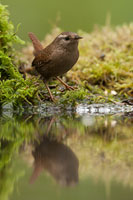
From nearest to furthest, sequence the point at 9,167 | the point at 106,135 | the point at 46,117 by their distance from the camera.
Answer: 1. the point at 9,167
2. the point at 106,135
3. the point at 46,117

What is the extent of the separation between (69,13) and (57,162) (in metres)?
10.3

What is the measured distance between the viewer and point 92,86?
507 cm

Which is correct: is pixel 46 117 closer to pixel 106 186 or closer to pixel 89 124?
pixel 89 124

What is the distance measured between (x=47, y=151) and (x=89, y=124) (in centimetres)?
105

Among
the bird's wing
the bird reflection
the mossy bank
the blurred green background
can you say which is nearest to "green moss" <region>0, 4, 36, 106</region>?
the mossy bank

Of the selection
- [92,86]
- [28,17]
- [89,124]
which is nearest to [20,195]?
[89,124]

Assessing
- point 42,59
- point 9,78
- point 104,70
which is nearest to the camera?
point 42,59

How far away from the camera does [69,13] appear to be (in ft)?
38.9

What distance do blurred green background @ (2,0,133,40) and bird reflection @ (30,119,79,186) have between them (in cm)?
789

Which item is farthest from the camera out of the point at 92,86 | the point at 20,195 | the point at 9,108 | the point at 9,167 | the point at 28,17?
the point at 28,17

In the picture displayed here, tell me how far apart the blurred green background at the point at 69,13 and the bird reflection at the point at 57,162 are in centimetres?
789

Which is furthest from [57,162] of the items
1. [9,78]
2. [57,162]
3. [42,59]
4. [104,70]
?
[104,70]

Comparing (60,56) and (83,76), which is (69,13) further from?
(60,56)

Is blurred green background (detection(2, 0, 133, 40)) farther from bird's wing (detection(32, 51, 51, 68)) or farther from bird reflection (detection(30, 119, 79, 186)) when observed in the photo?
bird reflection (detection(30, 119, 79, 186))
